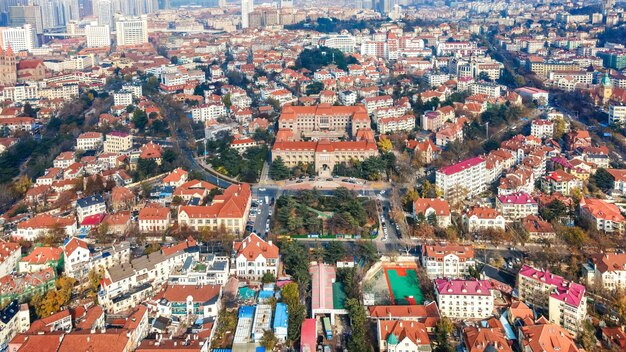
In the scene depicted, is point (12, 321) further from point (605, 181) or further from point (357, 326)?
point (605, 181)

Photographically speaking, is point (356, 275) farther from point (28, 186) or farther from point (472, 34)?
point (472, 34)

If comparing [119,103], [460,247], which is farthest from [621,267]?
[119,103]

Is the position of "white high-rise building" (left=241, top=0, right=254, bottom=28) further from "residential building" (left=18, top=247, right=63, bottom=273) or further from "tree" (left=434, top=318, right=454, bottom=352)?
"tree" (left=434, top=318, right=454, bottom=352)

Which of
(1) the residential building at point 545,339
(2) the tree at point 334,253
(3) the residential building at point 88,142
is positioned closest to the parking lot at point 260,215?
(2) the tree at point 334,253

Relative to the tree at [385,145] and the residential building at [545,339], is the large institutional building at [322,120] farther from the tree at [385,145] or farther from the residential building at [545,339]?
the residential building at [545,339]

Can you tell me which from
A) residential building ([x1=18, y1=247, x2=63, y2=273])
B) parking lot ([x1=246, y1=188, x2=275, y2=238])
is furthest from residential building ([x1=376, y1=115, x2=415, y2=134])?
residential building ([x1=18, y1=247, x2=63, y2=273])
